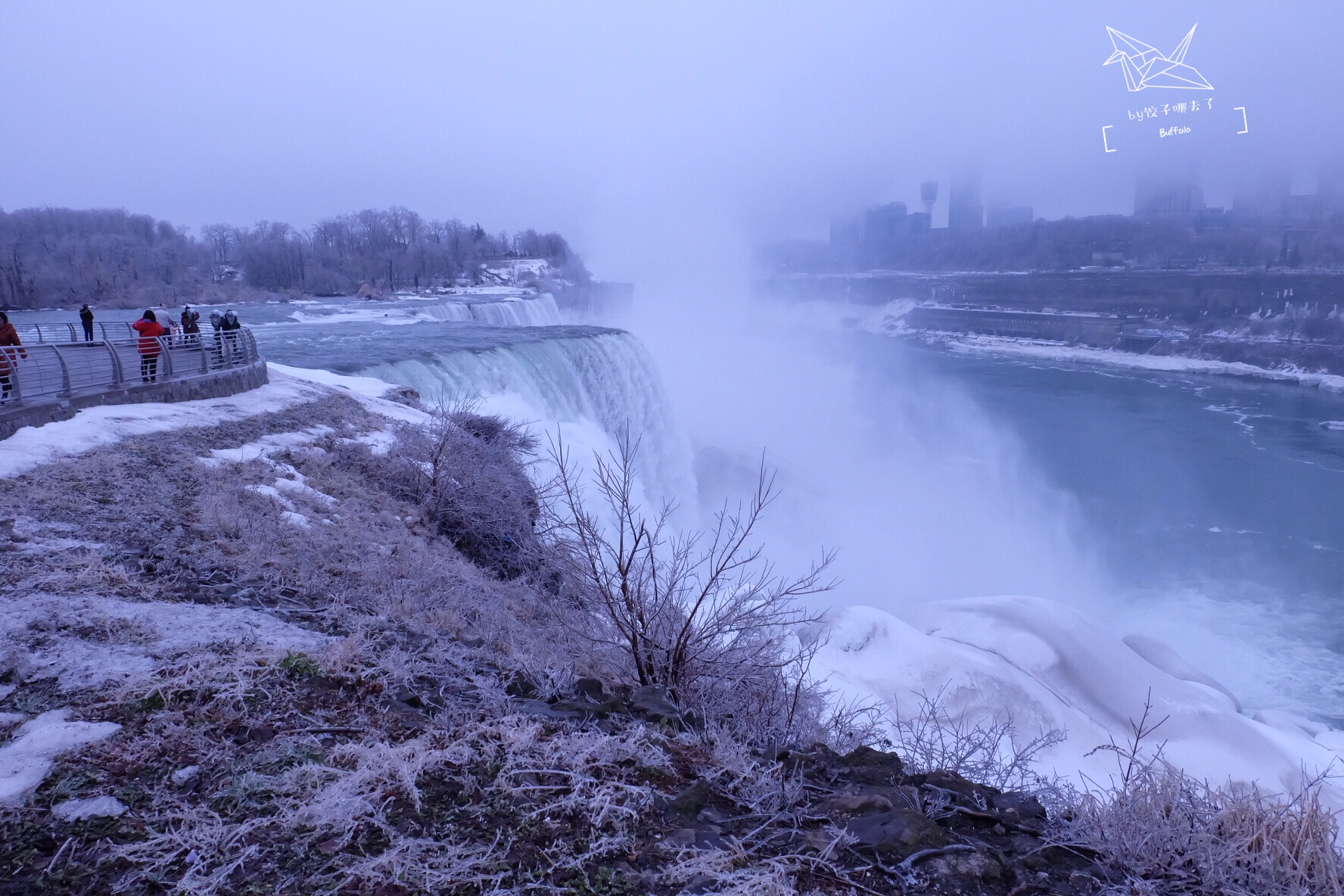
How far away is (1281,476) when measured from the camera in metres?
40.0

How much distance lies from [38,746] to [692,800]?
2.68 meters

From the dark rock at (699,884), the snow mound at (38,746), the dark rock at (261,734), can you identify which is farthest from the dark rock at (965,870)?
the snow mound at (38,746)

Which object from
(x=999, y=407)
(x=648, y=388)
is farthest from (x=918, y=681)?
(x=999, y=407)

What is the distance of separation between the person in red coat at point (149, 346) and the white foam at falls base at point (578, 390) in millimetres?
5008

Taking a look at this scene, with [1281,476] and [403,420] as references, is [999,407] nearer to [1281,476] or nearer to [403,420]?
[1281,476]

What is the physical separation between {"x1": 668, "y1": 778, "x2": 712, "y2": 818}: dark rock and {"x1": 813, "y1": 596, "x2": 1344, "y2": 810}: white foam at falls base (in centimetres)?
827

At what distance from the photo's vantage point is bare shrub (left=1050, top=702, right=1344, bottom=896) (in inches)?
103

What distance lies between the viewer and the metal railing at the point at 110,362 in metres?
9.50

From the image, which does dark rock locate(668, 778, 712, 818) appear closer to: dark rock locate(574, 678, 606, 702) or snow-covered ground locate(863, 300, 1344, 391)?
dark rock locate(574, 678, 606, 702)

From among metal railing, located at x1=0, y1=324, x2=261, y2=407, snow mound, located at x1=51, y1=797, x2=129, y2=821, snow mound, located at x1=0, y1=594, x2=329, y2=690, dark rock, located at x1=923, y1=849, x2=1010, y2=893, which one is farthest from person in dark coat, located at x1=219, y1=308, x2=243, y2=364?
dark rock, located at x1=923, y1=849, x2=1010, y2=893

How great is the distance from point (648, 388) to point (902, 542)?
45.5 ft

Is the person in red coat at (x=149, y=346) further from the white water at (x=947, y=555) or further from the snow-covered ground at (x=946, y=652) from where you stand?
the white water at (x=947, y=555)

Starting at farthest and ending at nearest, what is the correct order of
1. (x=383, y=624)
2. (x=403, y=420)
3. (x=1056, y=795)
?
(x=403, y=420), (x=383, y=624), (x=1056, y=795)

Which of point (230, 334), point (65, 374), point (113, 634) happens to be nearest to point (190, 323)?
point (230, 334)
